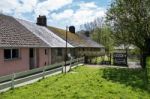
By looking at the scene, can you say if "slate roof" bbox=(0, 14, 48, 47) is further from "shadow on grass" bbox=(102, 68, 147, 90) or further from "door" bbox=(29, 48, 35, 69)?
"shadow on grass" bbox=(102, 68, 147, 90)

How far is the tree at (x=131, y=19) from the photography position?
36844mm

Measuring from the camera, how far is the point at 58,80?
22.2 meters

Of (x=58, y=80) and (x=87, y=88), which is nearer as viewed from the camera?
(x=87, y=88)

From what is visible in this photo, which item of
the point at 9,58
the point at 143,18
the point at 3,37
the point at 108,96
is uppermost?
the point at 143,18

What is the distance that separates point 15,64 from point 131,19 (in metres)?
18.2

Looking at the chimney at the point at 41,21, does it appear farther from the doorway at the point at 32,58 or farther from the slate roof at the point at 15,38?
the doorway at the point at 32,58

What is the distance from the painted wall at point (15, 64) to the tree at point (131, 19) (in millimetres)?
15477

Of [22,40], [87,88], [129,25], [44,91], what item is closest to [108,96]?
[87,88]

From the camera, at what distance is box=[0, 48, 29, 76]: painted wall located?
75.4 ft

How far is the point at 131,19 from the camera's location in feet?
123

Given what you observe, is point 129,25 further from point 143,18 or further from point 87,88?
point 87,88

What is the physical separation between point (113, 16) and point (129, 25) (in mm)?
2794

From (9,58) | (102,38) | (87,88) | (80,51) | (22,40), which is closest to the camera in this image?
(87,88)

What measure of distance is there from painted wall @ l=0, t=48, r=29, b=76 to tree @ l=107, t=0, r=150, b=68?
15477mm
